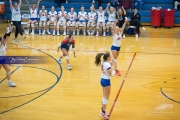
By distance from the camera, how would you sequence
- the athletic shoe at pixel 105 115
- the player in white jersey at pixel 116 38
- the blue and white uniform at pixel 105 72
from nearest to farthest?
the blue and white uniform at pixel 105 72
the athletic shoe at pixel 105 115
the player in white jersey at pixel 116 38

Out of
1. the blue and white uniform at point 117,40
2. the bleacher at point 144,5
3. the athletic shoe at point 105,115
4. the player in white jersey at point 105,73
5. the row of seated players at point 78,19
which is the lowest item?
the athletic shoe at point 105,115

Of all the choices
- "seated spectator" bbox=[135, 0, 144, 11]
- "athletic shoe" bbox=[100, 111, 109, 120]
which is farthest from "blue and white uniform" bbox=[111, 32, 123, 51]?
"seated spectator" bbox=[135, 0, 144, 11]

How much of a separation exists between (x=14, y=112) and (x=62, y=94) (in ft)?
6.35

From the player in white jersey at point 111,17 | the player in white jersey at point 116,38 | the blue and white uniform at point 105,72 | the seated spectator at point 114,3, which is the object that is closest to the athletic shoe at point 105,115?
the blue and white uniform at point 105,72

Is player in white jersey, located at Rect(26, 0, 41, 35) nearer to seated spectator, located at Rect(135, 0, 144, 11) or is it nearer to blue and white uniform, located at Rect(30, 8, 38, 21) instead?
blue and white uniform, located at Rect(30, 8, 38, 21)

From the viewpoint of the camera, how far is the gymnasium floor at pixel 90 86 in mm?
9227

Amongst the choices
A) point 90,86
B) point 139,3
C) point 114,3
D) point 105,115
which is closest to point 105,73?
point 105,115

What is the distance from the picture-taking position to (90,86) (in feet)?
37.5

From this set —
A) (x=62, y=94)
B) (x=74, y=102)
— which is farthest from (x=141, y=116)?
(x=62, y=94)

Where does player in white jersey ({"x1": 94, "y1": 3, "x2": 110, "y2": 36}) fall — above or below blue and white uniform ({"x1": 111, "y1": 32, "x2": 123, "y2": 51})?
above

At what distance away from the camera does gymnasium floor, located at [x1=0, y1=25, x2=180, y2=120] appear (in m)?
9.23

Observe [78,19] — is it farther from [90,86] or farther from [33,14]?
[90,86]

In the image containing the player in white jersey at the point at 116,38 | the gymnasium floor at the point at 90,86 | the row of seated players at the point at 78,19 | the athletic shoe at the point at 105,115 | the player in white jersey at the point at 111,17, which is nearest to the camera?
the athletic shoe at the point at 105,115

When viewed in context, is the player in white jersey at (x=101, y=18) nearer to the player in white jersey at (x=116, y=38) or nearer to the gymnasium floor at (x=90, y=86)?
the gymnasium floor at (x=90, y=86)
